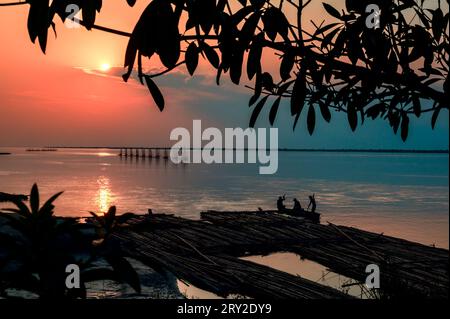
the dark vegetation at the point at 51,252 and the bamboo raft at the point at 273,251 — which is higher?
the dark vegetation at the point at 51,252

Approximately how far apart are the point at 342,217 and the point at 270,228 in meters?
20.0

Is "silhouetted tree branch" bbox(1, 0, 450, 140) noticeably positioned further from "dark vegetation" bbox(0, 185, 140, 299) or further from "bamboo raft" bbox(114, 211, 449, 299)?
"bamboo raft" bbox(114, 211, 449, 299)

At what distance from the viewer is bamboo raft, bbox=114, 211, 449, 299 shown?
36.8ft

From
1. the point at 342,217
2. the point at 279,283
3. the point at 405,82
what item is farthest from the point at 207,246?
the point at 342,217

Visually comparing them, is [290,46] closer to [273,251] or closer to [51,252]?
[51,252]

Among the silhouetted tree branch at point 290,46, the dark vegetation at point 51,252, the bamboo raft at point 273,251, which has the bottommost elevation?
the bamboo raft at point 273,251

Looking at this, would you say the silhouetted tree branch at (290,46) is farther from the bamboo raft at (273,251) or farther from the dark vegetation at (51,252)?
the bamboo raft at (273,251)

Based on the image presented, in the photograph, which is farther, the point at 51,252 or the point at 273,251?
the point at 273,251

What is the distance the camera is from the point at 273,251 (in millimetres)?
16250

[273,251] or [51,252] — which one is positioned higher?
[51,252]

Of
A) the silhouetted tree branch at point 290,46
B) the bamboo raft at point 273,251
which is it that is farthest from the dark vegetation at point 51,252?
the bamboo raft at point 273,251

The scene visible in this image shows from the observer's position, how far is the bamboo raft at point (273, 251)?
36.8 ft

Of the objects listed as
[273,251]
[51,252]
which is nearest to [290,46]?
[51,252]
